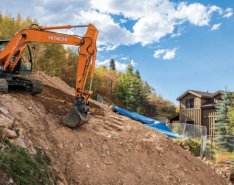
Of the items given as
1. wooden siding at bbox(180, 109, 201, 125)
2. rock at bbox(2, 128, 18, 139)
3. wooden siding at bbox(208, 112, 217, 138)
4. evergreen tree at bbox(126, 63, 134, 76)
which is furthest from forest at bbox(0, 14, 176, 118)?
rock at bbox(2, 128, 18, 139)

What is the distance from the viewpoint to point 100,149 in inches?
475

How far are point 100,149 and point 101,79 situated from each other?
4246 centimetres

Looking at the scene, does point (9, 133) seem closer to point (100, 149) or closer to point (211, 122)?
point (100, 149)

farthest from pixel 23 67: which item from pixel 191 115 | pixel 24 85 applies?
pixel 191 115

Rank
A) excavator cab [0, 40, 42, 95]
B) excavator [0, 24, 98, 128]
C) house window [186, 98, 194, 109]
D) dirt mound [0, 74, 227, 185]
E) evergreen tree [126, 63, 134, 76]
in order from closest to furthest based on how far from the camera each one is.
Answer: dirt mound [0, 74, 227, 185] < excavator [0, 24, 98, 128] < excavator cab [0, 40, 42, 95] < house window [186, 98, 194, 109] < evergreen tree [126, 63, 134, 76]

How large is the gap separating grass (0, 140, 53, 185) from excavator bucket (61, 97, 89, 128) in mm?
3667

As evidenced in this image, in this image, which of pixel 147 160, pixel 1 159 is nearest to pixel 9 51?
pixel 147 160

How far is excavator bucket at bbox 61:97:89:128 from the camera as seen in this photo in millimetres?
12445

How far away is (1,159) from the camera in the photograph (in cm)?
710

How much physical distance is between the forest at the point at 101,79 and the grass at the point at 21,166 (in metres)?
23.3

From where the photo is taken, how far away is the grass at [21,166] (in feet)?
23.0

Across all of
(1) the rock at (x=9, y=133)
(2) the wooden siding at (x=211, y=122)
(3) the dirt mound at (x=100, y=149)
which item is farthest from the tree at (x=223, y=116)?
(1) the rock at (x=9, y=133)

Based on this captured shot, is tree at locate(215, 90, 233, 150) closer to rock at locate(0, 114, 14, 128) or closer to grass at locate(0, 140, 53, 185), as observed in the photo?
rock at locate(0, 114, 14, 128)

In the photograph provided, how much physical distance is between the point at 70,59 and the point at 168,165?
32582mm
